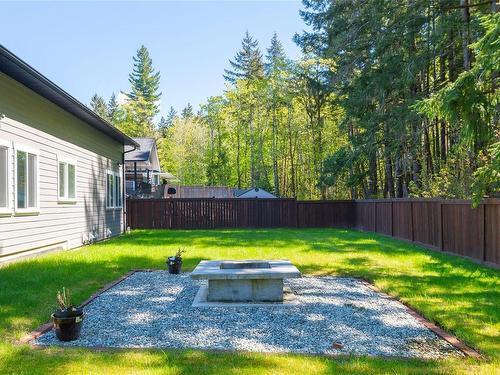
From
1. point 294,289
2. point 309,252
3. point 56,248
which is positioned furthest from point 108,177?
point 294,289

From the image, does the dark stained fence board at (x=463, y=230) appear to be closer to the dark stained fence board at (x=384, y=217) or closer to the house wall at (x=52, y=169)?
the dark stained fence board at (x=384, y=217)

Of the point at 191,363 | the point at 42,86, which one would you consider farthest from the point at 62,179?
the point at 191,363

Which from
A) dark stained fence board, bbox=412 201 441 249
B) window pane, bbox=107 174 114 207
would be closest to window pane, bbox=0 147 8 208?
window pane, bbox=107 174 114 207

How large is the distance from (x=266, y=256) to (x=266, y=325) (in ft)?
16.7

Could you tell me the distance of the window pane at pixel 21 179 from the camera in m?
8.51

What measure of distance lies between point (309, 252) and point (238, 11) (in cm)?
949

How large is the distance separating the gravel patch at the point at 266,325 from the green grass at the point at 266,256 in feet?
0.85

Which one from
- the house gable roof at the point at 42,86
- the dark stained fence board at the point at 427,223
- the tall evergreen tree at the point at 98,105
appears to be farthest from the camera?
the tall evergreen tree at the point at 98,105

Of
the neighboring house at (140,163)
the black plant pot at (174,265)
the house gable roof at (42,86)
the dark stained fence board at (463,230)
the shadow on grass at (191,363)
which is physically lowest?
the shadow on grass at (191,363)

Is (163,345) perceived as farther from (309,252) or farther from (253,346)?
(309,252)

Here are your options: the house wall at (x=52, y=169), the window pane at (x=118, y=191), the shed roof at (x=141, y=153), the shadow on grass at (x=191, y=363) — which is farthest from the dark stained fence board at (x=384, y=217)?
the shadow on grass at (x=191, y=363)

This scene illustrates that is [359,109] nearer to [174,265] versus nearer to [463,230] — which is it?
[463,230]

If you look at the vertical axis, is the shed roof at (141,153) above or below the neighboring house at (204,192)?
above

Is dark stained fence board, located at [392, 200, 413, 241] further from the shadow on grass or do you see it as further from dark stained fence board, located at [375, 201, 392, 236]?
the shadow on grass
